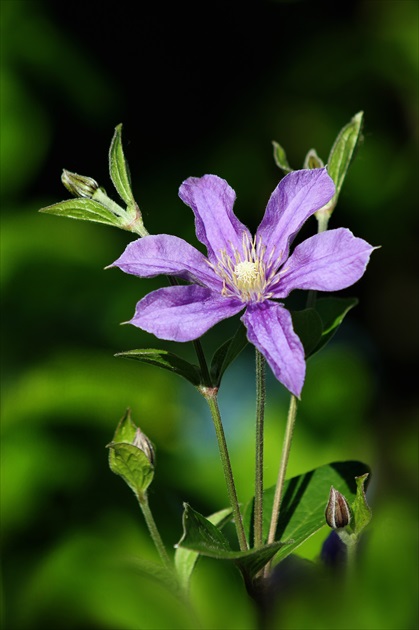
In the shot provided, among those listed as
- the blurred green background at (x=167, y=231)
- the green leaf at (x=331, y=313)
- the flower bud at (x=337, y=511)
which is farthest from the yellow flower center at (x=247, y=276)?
the blurred green background at (x=167, y=231)

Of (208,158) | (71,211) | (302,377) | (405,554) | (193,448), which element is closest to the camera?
(405,554)

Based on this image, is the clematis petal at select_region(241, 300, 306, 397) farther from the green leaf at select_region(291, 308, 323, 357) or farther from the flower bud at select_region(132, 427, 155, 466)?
the flower bud at select_region(132, 427, 155, 466)

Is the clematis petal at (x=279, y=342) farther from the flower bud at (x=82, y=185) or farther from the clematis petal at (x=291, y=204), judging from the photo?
the flower bud at (x=82, y=185)

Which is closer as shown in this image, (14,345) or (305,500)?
(305,500)

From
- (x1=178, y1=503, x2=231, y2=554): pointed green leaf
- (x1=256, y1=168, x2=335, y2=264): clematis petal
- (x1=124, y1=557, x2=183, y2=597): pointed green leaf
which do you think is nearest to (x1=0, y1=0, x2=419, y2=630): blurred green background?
(x1=124, y1=557, x2=183, y2=597): pointed green leaf

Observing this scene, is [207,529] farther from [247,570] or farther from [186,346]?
[186,346]

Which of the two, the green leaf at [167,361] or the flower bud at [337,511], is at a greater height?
the green leaf at [167,361]

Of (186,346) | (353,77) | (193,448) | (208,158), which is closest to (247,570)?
(193,448)
